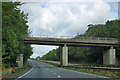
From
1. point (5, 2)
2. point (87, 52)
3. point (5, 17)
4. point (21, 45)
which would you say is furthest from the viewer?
point (87, 52)

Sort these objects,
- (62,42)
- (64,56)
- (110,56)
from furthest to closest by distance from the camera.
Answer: (110,56) → (64,56) → (62,42)

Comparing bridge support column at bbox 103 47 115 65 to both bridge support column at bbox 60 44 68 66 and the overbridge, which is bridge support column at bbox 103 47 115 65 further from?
bridge support column at bbox 60 44 68 66

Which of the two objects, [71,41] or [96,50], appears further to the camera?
[96,50]

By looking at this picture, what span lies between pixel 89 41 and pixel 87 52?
963 inches

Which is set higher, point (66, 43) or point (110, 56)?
point (66, 43)

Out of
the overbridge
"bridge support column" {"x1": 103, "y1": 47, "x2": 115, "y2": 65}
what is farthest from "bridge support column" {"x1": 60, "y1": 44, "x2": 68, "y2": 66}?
"bridge support column" {"x1": 103, "y1": 47, "x2": 115, "y2": 65}

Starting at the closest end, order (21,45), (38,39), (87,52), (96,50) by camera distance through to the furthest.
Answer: (21,45)
(38,39)
(96,50)
(87,52)

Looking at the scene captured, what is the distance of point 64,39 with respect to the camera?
5941 cm

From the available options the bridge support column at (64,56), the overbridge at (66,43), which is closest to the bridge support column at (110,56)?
the overbridge at (66,43)

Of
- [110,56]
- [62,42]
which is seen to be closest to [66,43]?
[62,42]

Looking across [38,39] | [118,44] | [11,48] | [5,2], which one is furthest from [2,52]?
[118,44]

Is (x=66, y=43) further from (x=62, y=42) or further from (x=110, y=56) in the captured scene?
(x=110, y=56)

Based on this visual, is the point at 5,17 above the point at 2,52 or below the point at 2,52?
above

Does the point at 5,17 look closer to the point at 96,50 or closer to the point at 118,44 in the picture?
the point at 118,44
